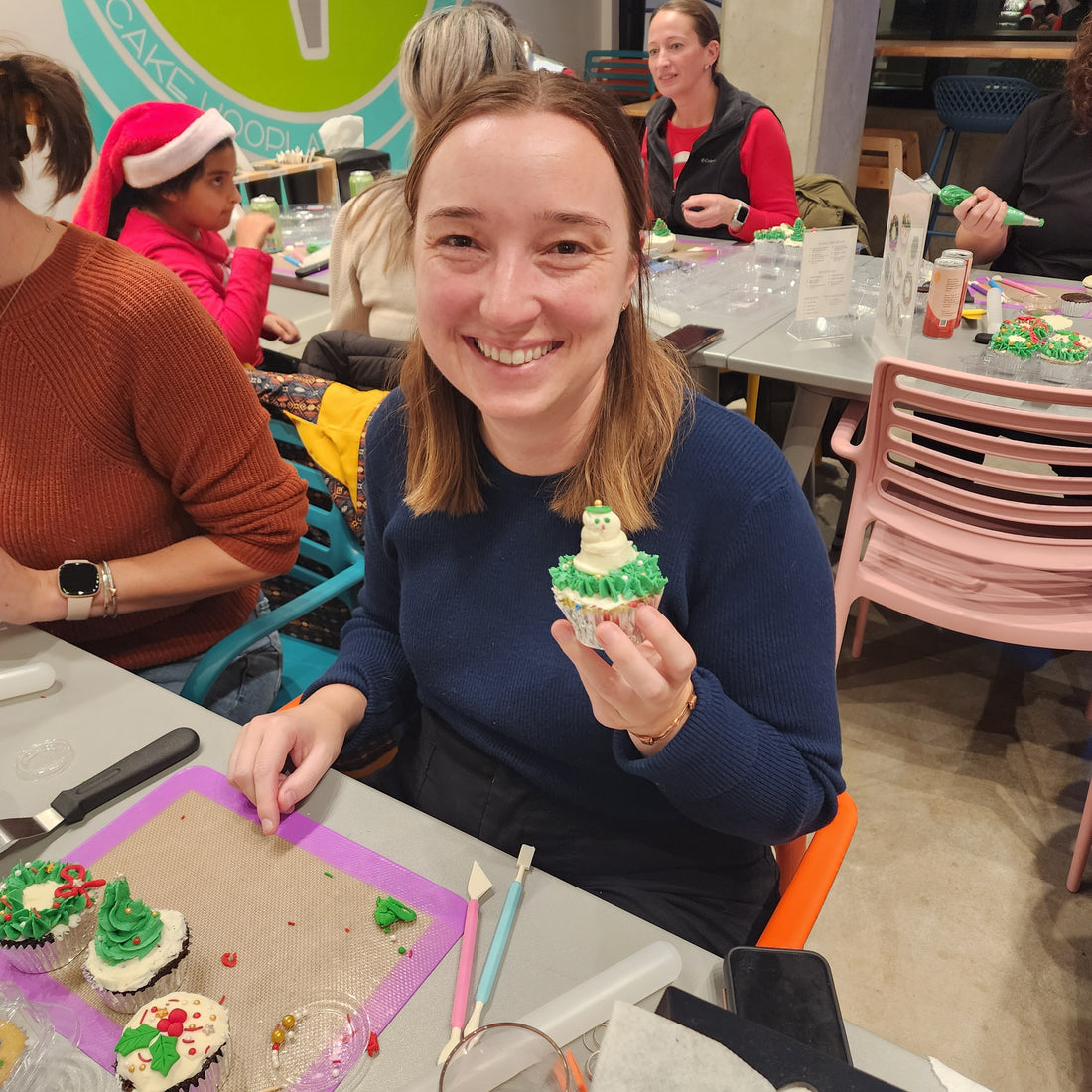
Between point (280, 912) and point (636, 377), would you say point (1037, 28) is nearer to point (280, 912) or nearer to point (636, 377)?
point (636, 377)

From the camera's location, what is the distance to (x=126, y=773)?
107 centimetres

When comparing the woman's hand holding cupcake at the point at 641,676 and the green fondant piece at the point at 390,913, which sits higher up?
the woman's hand holding cupcake at the point at 641,676

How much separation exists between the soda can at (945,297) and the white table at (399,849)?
2.11 m

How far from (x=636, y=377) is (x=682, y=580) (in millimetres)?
288

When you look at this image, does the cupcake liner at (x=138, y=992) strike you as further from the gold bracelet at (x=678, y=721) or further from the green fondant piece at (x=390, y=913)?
the gold bracelet at (x=678, y=721)

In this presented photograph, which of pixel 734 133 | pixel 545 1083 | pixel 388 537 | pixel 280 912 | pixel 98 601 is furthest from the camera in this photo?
pixel 734 133

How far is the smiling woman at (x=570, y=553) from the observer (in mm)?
973

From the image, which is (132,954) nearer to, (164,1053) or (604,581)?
(164,1053)

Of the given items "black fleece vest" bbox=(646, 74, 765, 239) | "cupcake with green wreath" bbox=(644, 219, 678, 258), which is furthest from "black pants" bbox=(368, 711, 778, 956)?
"black fleece vest" bbox=(646, 74, 765, 239)

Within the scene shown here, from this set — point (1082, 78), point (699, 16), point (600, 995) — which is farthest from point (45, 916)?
point (699, 16)

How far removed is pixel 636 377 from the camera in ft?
3.82

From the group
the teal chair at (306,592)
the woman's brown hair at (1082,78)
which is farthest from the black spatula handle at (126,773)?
the woman's brown hair at (1082,78)

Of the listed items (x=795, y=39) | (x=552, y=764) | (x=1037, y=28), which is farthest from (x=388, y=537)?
(x=1037, y=28)

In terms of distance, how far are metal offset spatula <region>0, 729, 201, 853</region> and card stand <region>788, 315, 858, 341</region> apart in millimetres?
2090
